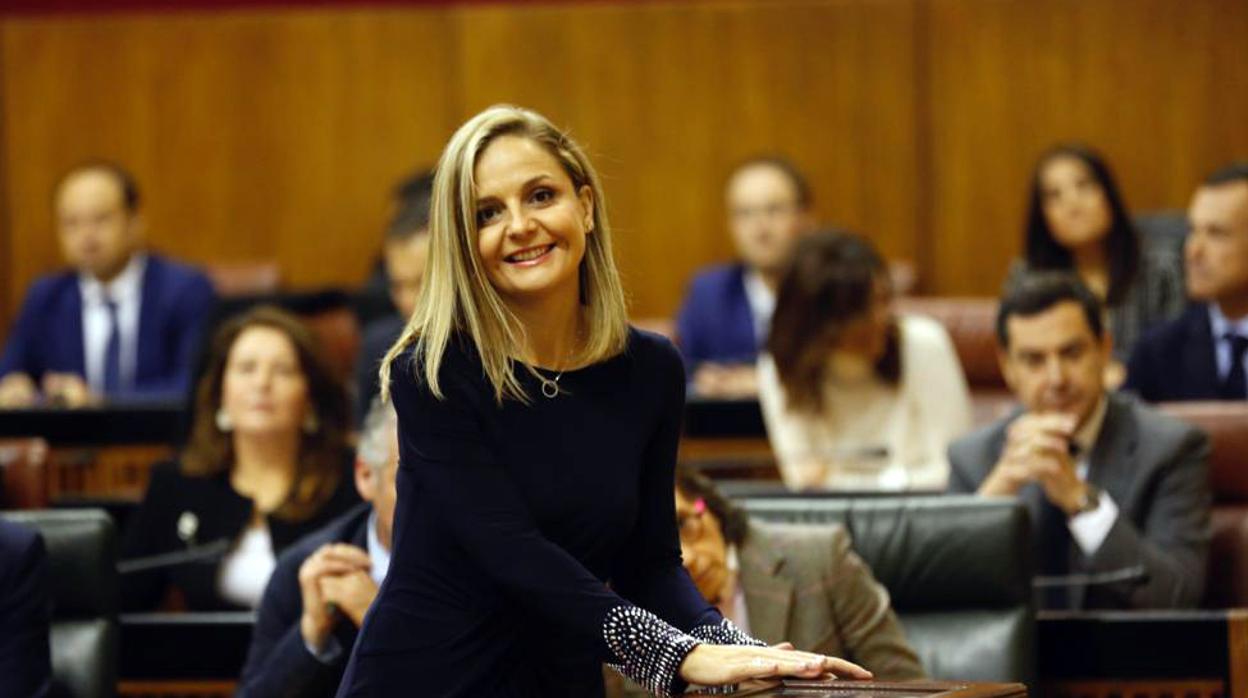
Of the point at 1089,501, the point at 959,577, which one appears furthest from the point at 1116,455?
the point at 959,577

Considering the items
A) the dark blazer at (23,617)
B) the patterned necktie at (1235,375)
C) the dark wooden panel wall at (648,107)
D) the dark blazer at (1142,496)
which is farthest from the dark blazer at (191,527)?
the dark wooden panel wall at (648,107)

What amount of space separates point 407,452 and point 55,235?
662 cm

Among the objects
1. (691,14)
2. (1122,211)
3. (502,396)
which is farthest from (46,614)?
(691,14)

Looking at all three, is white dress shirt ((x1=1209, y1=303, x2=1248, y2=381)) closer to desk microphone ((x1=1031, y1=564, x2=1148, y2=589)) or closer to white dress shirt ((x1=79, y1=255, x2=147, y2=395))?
desk microphone ((x1=1031, y1=564, x2=1148, y2=589))

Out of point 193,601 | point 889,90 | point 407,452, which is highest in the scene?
point 889,90

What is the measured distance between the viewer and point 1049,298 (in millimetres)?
4473

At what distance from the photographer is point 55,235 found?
333 inches

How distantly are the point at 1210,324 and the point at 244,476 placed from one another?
2423 mm

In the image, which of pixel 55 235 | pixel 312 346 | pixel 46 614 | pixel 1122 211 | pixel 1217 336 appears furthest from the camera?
pixel 55 235

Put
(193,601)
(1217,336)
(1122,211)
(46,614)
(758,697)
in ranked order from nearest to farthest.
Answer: (758,697), (46,614), (193,601), (1217,336), (1122,211)

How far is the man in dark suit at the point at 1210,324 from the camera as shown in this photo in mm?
5266

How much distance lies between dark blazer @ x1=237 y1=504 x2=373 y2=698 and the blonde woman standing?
3.92 ft

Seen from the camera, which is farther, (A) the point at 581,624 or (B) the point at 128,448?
(B) the point at 128,448

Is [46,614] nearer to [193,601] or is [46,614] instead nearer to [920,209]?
[193,601]
